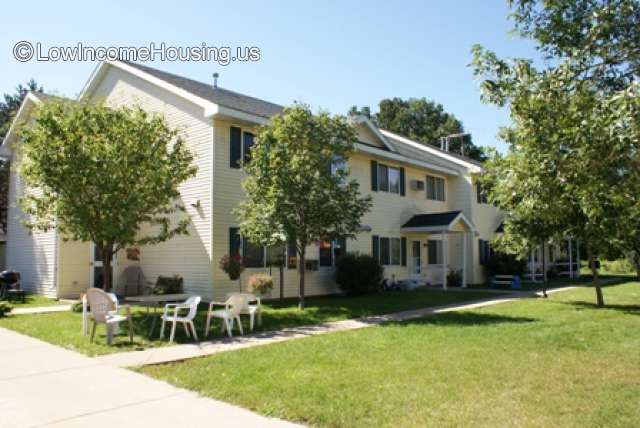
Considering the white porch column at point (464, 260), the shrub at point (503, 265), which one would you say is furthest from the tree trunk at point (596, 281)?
the shrub at point (503, 265)

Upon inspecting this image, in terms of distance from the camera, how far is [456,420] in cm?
501

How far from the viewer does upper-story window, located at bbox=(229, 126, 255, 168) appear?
16016 mm

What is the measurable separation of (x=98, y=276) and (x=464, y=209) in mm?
17417

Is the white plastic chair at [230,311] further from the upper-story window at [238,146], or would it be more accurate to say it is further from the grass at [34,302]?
the grass at [34,302]

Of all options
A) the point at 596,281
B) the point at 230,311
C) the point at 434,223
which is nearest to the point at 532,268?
the point at 434,223

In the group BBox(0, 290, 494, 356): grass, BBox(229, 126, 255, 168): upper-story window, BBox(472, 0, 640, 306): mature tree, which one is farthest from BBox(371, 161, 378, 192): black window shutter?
BBox(472, 0, 640, 306): mature tree

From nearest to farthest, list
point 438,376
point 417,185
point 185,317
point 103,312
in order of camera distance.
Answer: point 438,376 < point 103,312 < point 185,317 < point 417,185

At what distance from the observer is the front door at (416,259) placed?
77.6 feet

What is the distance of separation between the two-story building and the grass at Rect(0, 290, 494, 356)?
86.0 inches

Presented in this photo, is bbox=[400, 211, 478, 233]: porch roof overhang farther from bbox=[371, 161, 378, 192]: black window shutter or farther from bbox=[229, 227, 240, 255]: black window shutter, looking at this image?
bbox=[229, 227, 240, 255]: black window shutter

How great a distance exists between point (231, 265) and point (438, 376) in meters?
9.18

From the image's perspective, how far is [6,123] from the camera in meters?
29.0

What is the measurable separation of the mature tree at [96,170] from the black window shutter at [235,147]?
12.0 feet

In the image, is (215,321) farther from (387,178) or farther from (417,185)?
(417,185)
